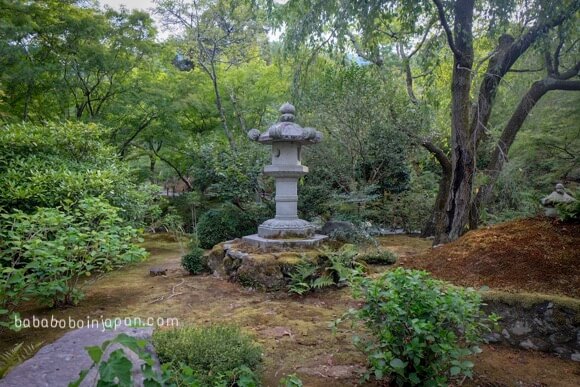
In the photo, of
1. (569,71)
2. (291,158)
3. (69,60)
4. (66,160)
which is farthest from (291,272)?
(69,60)

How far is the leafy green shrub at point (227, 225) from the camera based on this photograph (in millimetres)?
7043


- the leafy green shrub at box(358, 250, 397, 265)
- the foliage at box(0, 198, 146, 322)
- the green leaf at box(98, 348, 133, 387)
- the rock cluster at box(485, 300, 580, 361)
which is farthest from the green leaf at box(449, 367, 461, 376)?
the leafy green shrub at box(358, 250, 397, 265)

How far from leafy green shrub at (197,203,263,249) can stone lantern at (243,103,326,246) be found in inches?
60.4

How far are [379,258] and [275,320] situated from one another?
2.47 m

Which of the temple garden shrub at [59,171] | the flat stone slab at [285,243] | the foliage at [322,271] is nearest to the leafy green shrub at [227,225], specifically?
the temple garden shrub at [59,171]

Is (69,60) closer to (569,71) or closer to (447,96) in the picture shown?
(447,96)

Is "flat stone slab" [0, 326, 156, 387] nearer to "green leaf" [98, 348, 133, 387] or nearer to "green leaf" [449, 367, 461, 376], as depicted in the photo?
"green leaf" [98, 348, 133, 387]

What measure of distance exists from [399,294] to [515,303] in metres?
1.30

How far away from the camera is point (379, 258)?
5.63m

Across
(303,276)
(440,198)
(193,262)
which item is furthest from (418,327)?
(440,198)

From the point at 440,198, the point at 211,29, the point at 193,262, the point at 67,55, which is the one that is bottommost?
the point at 193,262

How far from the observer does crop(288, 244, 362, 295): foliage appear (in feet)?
14.5

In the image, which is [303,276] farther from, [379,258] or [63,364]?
[63,364]

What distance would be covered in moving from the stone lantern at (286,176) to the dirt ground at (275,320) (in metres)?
0.89
